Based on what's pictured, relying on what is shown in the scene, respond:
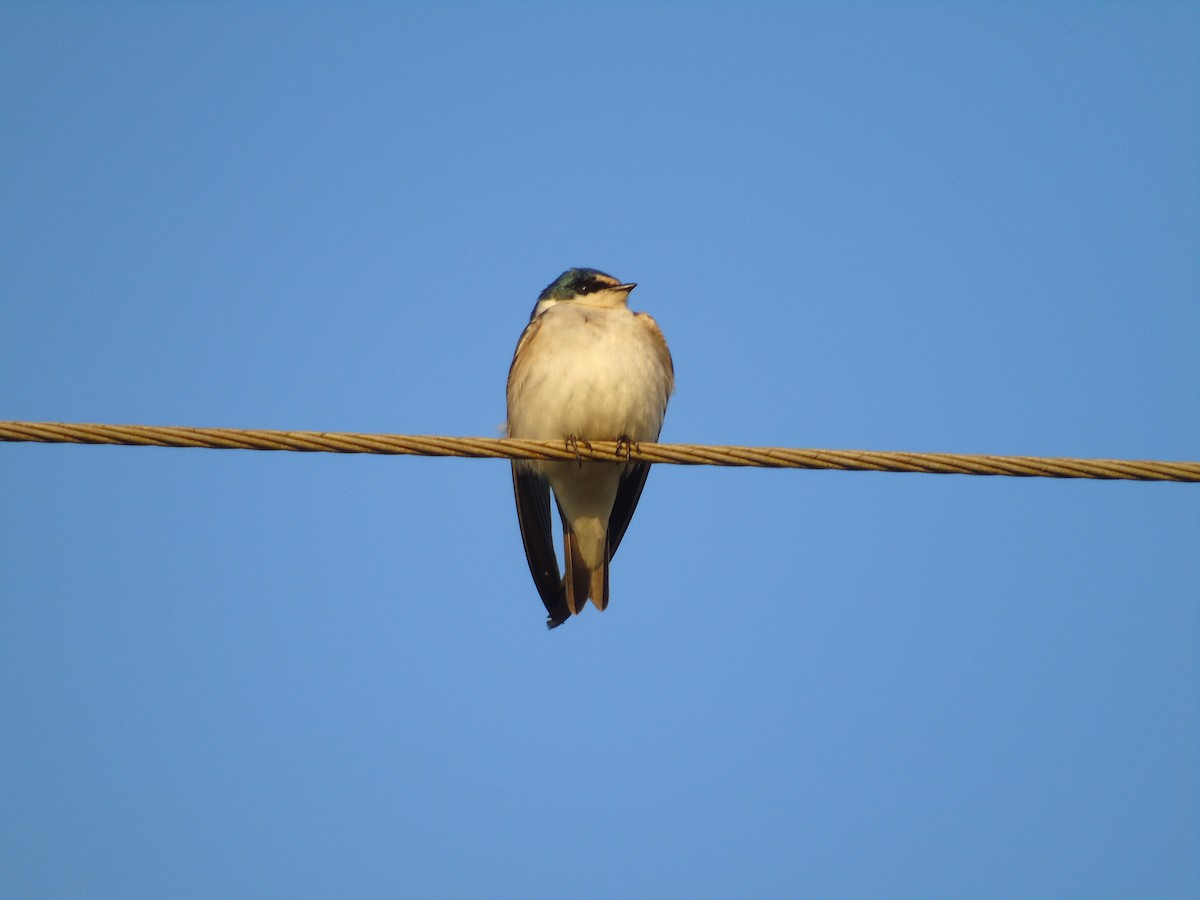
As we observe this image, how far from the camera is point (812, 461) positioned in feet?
13.8

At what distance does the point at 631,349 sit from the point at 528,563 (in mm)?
1301

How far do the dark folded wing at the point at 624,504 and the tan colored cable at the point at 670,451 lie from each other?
7.62 feet

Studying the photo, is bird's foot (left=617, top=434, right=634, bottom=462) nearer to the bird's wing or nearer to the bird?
the bird

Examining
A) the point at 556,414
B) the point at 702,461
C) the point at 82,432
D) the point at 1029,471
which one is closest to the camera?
the point at 82,432

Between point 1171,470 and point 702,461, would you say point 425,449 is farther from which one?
point 1171,470

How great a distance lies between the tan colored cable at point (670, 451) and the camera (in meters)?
3.88

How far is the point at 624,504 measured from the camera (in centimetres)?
683

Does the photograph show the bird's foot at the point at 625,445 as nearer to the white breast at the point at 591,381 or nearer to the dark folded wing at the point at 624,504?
the white breast at the point at 591,381

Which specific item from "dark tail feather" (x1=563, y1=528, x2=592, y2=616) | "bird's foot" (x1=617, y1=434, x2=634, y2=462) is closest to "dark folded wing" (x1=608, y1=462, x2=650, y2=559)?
"dark tail feather" (x1=563, y1=528, x2=592, y2=616)

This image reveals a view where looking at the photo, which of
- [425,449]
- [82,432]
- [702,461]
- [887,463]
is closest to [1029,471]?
[887,463]

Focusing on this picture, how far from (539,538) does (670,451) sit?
2.44 metres

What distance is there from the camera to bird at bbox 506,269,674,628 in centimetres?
608

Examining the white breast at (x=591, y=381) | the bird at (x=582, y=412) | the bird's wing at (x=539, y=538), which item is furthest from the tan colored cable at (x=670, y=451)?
the bird's wing at (x=539, y=538)

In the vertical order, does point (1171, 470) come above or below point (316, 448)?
above
